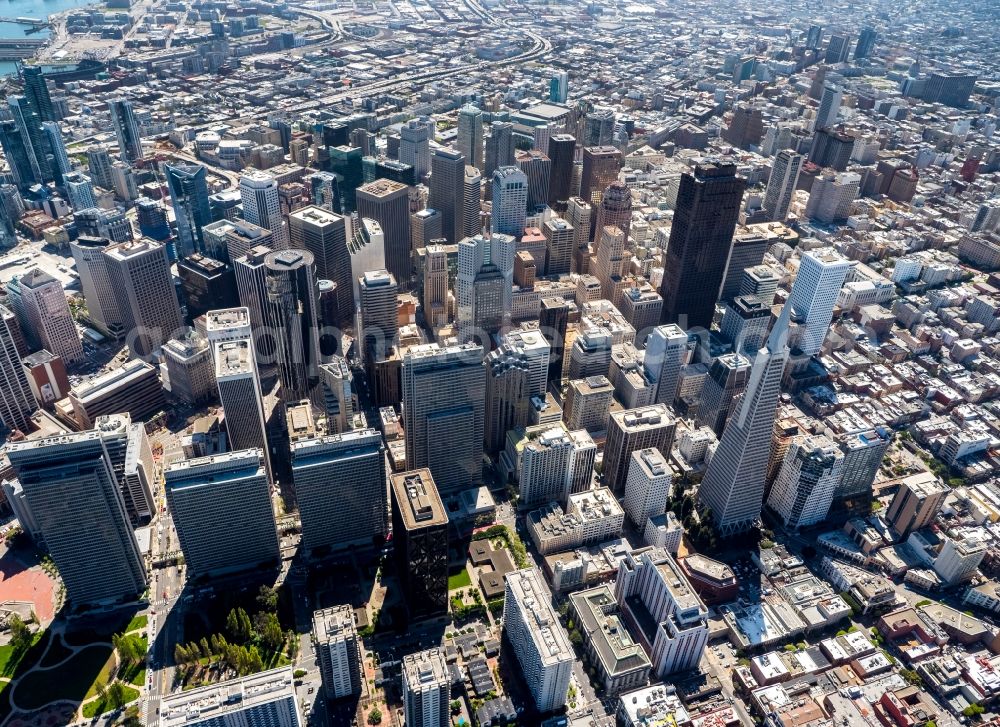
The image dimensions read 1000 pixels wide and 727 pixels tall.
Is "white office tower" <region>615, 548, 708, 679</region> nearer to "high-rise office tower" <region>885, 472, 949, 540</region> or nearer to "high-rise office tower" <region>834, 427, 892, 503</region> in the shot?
"high-rise office tower" <region>834, 427, 892, 503</region>

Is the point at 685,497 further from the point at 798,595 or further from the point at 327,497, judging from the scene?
the point at 327,497

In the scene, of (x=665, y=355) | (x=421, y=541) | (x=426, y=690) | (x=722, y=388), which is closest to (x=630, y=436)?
(x=665, y=355)

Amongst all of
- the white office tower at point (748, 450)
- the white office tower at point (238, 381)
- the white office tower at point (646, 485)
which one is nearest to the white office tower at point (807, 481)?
the white office tower at point (748, 450)

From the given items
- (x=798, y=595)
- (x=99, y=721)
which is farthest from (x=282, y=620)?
(x=798, y=595)

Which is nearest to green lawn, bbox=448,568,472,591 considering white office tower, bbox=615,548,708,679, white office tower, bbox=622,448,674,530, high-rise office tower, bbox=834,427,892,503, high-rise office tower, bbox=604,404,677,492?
white office tower, bbox=615,548,708,679

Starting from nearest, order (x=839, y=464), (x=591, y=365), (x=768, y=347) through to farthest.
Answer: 1. (x=768, y=347)
2. (x=839, y=464)
3. (x=591, y=365)

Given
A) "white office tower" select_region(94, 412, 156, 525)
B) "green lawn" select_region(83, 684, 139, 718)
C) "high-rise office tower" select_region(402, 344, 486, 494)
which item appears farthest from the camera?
"white office tower" select_region(94, 412, 156, 525)
